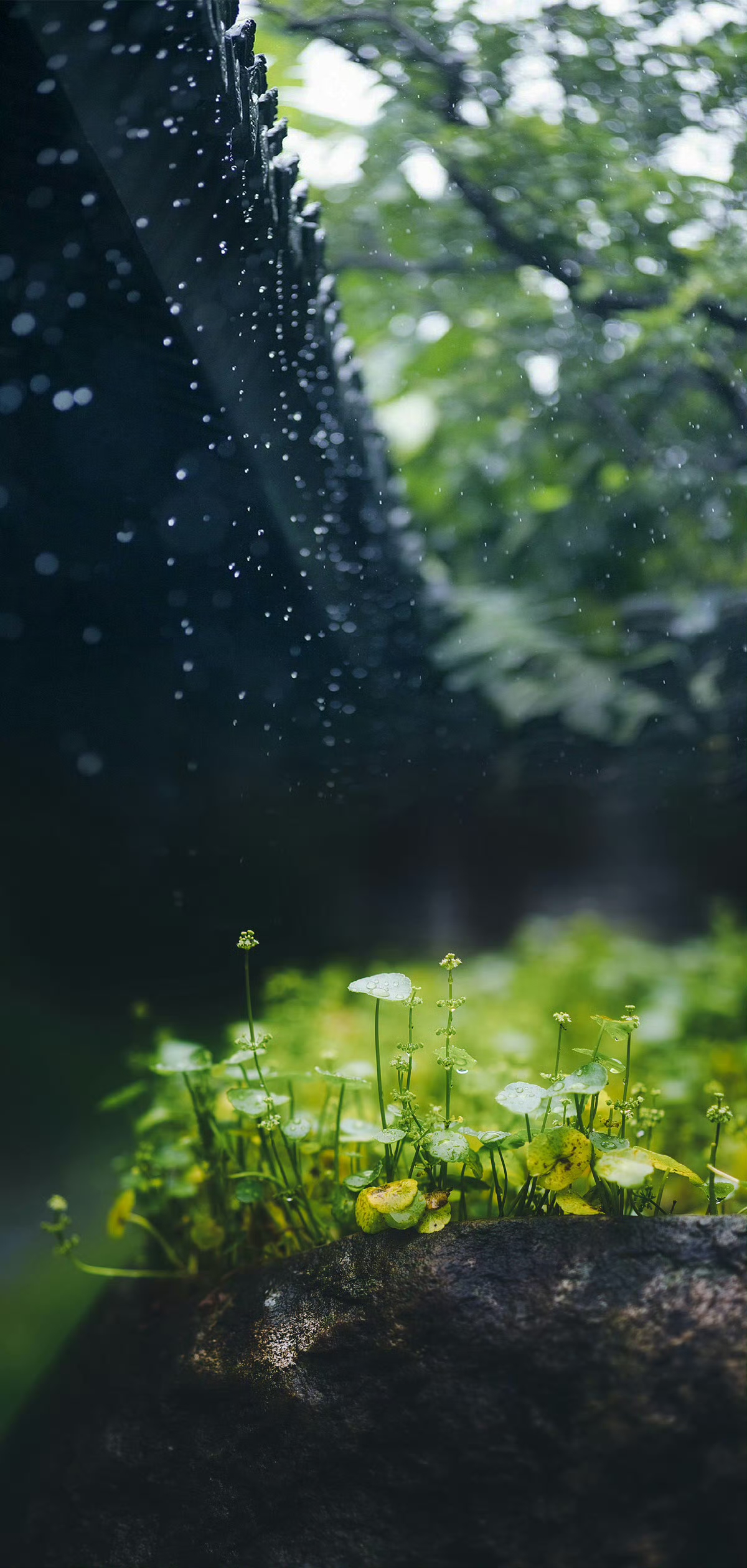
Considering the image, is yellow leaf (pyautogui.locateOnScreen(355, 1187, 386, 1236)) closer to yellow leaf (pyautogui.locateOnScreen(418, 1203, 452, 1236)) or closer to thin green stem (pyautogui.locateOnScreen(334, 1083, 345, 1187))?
yellow leaf (pyautogui.locateOnScreen(418, 1203, 452, 1236))

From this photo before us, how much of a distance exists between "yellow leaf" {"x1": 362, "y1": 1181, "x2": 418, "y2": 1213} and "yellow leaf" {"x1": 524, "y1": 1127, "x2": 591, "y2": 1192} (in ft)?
0.56

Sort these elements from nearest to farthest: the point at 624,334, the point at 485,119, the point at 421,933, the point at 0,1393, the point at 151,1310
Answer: the point at 151,1310
the point at 485,119
the point at 0,1393
the point at 624,334
the point at 421,933

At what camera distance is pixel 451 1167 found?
47.1 inches

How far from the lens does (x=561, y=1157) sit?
3.51 feet

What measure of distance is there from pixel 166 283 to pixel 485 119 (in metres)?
1.00

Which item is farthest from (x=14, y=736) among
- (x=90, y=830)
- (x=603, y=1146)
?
(x=603, y=1146)

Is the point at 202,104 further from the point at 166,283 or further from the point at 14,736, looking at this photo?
the point at 14,736

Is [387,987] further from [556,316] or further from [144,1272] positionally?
[556,316]

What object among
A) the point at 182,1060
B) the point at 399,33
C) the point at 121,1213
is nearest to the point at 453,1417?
the point at 182,1060

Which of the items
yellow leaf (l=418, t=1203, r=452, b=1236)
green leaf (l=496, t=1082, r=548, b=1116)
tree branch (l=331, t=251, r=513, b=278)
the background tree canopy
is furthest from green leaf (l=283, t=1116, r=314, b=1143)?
tree branch (l=331, t=251, r=513, b=278)

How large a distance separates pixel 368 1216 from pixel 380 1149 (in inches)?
11.9

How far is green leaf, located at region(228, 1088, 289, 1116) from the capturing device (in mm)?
1229

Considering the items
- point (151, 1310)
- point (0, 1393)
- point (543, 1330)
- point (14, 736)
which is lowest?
point (0, 1393)

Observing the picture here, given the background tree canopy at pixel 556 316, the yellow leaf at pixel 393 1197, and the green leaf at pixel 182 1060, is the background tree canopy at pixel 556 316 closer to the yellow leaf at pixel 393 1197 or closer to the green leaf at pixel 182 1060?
the green leaf at pixel 182 1060
